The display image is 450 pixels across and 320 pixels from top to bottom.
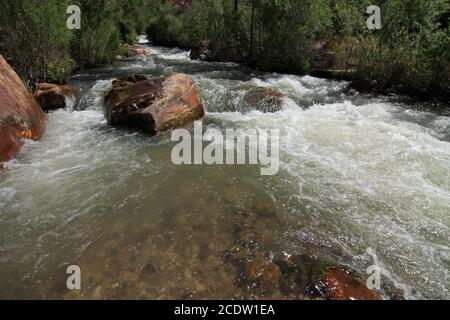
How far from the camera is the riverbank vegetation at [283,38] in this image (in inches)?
411

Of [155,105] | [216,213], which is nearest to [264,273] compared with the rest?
[216,213]

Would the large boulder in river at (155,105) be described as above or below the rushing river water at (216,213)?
above

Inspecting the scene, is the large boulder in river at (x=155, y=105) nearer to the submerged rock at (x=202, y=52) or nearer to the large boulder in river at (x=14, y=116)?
the large boulder in river at (x=14, y=116)

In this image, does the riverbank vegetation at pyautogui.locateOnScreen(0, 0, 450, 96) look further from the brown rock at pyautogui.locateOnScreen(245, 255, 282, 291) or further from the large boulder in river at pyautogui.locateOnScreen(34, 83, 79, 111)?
the brown rock at pyautogui.locateOnScreen(245, 255, 282, 291)

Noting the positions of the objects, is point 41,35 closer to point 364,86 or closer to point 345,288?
point 364,86

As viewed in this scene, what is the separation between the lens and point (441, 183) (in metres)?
5.74

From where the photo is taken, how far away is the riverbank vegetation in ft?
34.2

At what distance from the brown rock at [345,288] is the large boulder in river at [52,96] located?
9028mm

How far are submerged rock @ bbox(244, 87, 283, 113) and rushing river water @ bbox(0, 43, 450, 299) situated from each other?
5.49 ft

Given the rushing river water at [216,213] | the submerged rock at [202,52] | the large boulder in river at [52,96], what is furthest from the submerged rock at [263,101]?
the submerged rock at [202,52]
